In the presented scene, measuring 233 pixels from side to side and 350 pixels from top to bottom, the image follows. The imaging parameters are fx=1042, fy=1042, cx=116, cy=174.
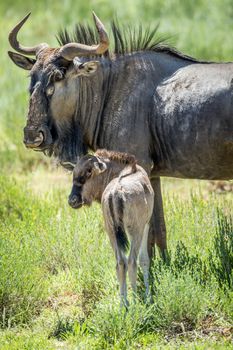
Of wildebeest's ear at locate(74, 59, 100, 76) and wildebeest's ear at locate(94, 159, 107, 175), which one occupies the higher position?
wildebeest's ear at locate(74, 59, 100, 76)

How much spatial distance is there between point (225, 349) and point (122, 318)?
845 millimetres

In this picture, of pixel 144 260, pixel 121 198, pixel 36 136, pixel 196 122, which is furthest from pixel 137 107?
pixel 121 198

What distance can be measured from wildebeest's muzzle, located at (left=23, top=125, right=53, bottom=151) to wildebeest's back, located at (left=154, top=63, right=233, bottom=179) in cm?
95

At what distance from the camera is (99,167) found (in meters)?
7.98

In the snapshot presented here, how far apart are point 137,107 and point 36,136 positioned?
0.90m

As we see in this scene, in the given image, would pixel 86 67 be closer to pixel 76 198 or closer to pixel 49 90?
pixel 49 90

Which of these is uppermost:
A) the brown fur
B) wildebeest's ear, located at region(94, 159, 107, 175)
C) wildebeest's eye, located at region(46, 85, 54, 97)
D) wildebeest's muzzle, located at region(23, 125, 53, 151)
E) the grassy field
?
wildebeest's eye, located at region(46, 85, 54, 97)

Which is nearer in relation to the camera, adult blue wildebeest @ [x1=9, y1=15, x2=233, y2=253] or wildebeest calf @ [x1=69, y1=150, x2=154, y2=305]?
wildebeest calf @ [x1=69, y1=150, x2=154, y2=305]

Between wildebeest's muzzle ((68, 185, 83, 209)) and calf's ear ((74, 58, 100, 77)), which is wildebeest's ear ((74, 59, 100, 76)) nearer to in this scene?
calf's ear ((74, 58, 100, 77))

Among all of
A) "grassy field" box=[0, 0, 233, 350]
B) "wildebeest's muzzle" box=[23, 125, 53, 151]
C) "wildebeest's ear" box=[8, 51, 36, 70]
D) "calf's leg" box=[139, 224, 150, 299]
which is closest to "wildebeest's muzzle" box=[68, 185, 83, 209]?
"calf's leg" box=[139, 224, 150, 299]

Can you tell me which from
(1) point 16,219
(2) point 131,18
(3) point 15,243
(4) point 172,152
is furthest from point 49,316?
(2) point 131,18

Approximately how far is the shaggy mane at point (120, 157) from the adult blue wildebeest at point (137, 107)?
0.62 metres

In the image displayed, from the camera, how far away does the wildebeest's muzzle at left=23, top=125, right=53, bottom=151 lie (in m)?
8.88

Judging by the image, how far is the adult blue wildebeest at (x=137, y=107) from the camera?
28.2ft
